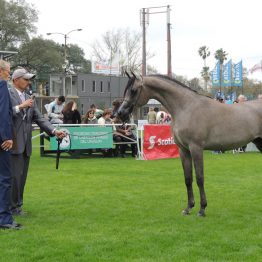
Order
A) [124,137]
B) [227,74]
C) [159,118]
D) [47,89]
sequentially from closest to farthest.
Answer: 1. [124,137]
2. [159,118]
3. [227,74]
4. [47,89]

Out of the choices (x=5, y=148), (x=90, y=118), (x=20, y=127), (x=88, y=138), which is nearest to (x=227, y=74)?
(x=90, y=118)

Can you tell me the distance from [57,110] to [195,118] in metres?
10.3

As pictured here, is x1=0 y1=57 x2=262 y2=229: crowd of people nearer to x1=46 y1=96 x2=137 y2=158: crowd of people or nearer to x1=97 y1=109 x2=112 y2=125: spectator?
x1=46 y1=96 x2=137 y2=158: crowd of people

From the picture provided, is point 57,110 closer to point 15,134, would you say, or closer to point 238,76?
point 15,134

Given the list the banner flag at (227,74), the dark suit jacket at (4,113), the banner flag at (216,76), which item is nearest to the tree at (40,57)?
the banner flag at (216,76)

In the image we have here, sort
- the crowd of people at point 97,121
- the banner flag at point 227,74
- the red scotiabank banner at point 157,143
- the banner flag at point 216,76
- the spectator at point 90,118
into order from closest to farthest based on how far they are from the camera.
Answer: the red scotiabank banner at point 157,143 < the crowd of people at point 97,121 < the spectator at point 90,118 < the banner flag at point 216,76 < the banner flag at point 227,74

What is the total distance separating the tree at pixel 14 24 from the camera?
63931mm

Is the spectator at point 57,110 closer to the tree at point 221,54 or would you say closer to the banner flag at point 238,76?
the banner flag at point 238,76

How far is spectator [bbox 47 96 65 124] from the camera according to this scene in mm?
16153

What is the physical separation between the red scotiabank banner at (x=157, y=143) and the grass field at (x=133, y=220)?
390 centimetres

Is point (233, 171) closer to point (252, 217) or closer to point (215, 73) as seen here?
point (252, 217)

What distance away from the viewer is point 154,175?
11.9 meters

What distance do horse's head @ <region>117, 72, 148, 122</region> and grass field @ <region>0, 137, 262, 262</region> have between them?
1579mm

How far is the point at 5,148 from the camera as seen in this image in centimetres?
609
